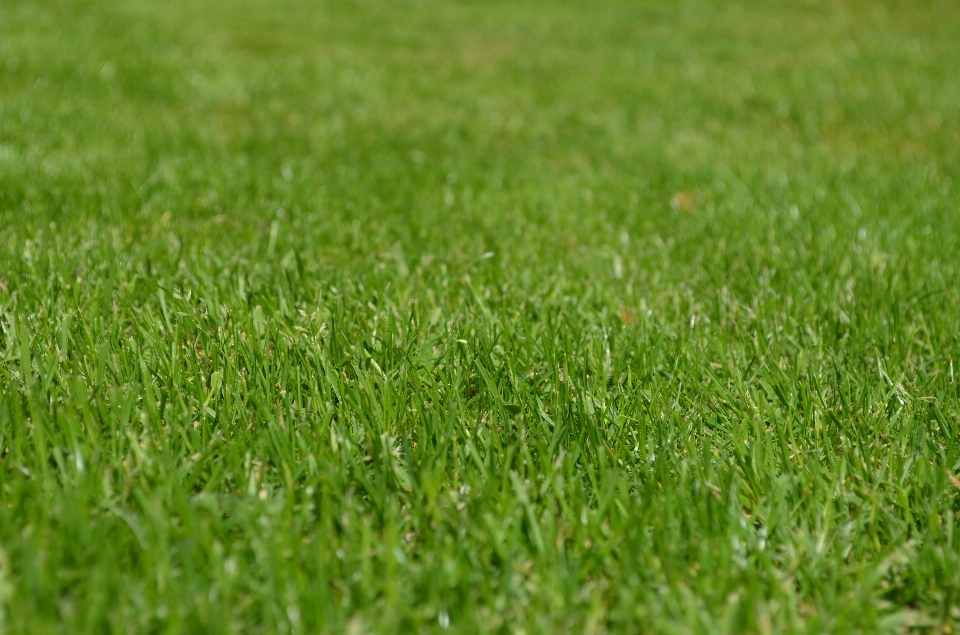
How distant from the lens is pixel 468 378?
7.45 ft

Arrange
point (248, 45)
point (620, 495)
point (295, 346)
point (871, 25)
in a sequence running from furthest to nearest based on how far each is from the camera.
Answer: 1. point (871, 25)
2. point (248, 45)
3. point (295, 346)
4. point (620, 495)

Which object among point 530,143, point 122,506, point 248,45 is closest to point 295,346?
point 122,506

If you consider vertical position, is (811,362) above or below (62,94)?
below

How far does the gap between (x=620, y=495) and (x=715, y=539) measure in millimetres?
206

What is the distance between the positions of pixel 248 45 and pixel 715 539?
317 inches

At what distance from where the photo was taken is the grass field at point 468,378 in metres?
1.49

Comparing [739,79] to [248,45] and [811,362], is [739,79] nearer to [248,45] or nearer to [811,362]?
[248,45]

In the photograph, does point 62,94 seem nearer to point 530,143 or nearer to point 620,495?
point 530,143

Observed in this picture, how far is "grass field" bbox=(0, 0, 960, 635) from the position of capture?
1485mm

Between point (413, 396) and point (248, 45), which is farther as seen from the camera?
point (248, 45)

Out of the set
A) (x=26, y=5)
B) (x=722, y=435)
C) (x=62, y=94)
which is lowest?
(x=722, y=435)

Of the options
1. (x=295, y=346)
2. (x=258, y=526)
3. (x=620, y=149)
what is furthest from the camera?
(x=620, y=149)

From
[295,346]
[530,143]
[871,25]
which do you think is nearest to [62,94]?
[530,143]

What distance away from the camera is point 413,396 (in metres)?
2.09
